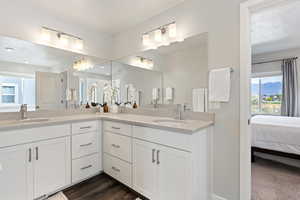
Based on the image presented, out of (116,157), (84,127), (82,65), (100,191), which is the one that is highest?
(82,65)

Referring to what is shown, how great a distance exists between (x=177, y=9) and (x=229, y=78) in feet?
3.82

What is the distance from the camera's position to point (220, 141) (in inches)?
62.6

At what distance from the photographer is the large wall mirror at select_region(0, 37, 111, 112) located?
6.22ft

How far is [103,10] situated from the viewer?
2133mm

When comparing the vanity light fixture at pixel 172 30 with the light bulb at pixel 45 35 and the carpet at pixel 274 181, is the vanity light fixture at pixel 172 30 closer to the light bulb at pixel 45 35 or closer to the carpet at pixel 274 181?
the light bulb at pixel 45 35

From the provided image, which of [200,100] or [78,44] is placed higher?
[78,44]

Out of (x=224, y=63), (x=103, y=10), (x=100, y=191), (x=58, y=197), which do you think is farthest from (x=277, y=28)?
(x=58, y=197)

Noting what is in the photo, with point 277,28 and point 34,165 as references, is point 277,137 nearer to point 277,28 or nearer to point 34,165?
point 277,28

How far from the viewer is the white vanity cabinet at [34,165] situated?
1.45 meters

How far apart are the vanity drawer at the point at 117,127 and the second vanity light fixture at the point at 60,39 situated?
1.35m

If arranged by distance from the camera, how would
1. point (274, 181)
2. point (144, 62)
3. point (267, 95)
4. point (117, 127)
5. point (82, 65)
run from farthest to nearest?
point (267, 95) → point (82, 65) → point (144, 62) → point (274, 181) → point (117, 127)

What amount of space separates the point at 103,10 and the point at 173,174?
2228 mm

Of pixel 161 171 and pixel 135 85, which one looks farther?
pixel 135 85

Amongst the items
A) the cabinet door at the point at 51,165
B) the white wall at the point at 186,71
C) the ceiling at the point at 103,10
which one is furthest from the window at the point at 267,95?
the cabinet door at the point at 51,165
